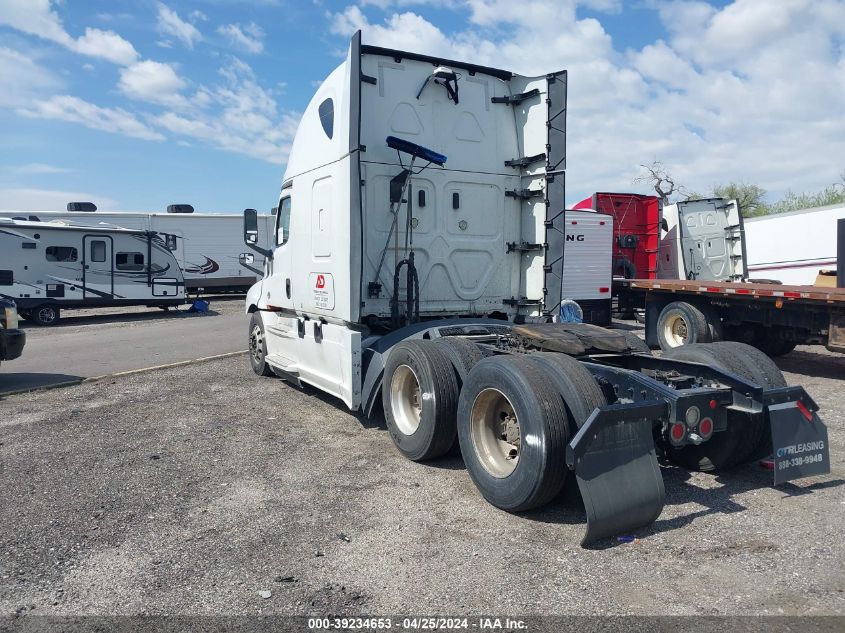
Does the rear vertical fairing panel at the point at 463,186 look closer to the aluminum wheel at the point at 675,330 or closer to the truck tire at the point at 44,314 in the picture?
the aluminum wheel at the point at 675,330

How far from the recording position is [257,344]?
31.7 ft

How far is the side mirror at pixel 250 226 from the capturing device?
887cm

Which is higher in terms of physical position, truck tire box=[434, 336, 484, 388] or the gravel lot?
truck tire box=[434, 336, 484, 388]

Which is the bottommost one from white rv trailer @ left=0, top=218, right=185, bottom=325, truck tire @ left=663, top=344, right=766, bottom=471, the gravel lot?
the gravel lot

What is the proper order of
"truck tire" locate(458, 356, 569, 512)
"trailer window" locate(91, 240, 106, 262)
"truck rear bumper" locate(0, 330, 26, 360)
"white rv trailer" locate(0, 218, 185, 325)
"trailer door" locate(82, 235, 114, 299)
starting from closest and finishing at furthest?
"truck tire" locate(458, 356, 569, 512), "truck rear bumper" locate(0, 330, 26, 360), "white rv trailer" locate(0, 218, 185, 325), "trailer door" locate(82, 235, 114, 299), "trailer window" locate(91, 240, 106, 262)

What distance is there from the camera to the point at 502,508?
4.42 m

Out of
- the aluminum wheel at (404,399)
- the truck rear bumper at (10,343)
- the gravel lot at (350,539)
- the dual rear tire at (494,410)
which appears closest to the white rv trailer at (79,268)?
the truck rear bumper at (10,343)

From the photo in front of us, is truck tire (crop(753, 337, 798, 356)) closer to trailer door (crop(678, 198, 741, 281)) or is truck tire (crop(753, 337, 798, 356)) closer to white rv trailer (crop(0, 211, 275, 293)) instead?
trailer door (crop(678, 198, 741, 281))

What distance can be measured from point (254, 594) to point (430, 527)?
4.12ft

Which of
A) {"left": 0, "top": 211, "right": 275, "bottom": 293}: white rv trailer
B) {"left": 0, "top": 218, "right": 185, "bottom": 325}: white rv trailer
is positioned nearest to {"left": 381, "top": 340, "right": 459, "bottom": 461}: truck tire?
{"left": 0, "top": 218, "right": 185, "bottom": 325}: white rv trailer

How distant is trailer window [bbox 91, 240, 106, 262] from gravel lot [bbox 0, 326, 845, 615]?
13.8 meters

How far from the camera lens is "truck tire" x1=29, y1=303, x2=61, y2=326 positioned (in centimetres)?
1830

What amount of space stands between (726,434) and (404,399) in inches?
103

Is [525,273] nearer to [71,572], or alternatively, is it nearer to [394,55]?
[394,55]
